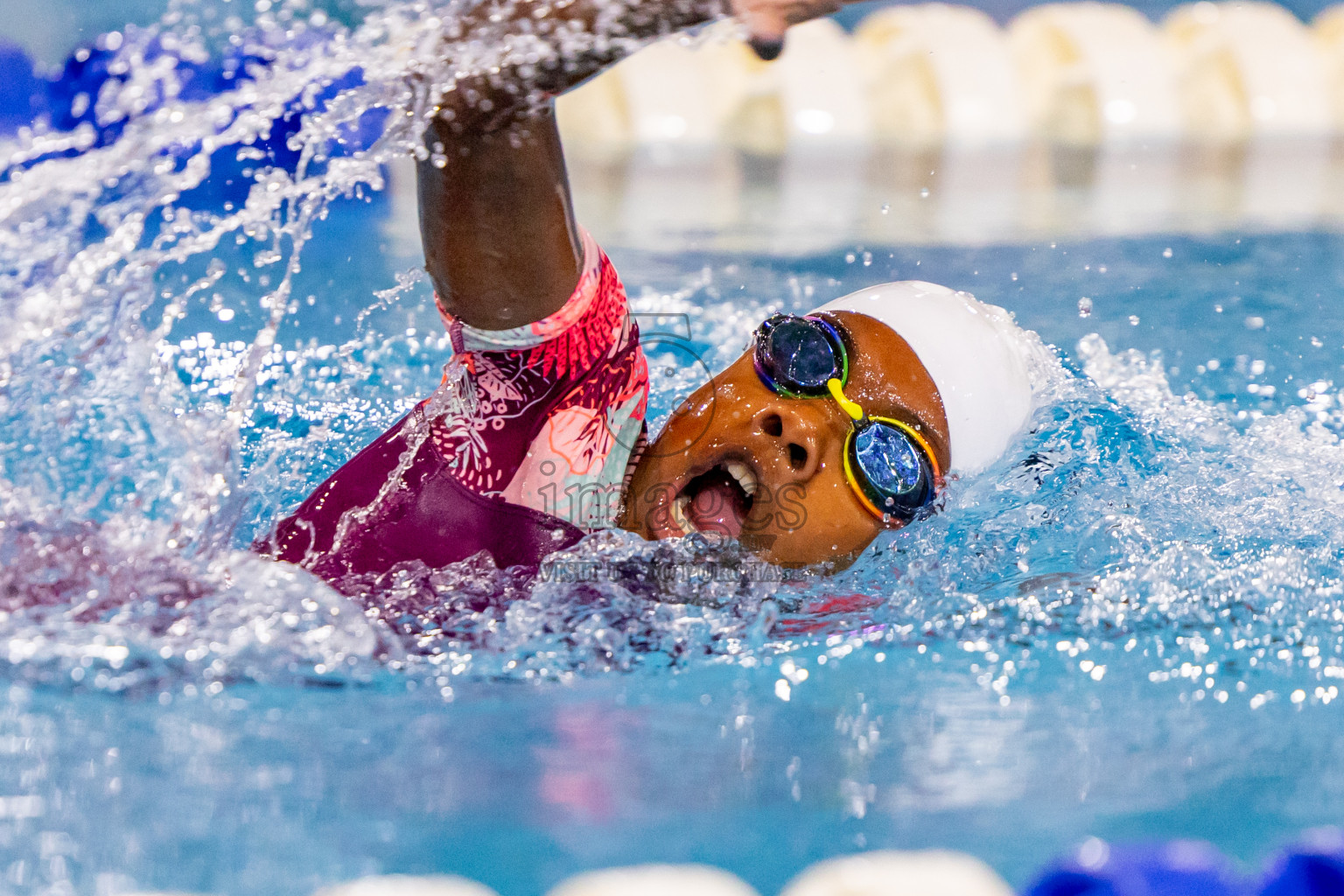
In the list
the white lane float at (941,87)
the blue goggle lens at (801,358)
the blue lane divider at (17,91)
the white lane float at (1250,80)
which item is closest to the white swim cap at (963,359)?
the blue goggle lens at (801,358)

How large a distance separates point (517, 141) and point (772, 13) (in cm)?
26

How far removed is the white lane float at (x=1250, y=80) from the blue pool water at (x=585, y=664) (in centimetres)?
252

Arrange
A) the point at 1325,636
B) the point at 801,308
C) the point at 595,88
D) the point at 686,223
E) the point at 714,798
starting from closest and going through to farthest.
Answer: the point at 714,798, the point at 1325,636, the point at 801,308, the point at 686,223, the point at 595,88

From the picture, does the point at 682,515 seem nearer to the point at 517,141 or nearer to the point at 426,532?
the point at 426,532

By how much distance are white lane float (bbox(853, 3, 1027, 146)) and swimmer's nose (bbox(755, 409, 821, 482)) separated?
285cm

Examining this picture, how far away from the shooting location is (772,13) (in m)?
0.98

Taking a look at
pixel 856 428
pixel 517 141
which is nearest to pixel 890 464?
pixel 856 428

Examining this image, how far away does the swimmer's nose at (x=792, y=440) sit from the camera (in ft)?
4.24

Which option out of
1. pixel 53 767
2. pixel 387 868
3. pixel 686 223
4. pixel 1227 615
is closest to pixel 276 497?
pixel 53 767

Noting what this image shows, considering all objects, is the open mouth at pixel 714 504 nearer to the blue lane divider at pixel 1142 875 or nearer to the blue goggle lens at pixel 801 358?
the blue goggle lens at pixel 801 358

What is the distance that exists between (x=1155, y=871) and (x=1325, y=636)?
1.99 ft

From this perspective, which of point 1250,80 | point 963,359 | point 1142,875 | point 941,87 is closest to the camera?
point 1142,875

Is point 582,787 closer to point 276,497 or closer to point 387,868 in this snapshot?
point 387,868

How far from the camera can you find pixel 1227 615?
1362mm
